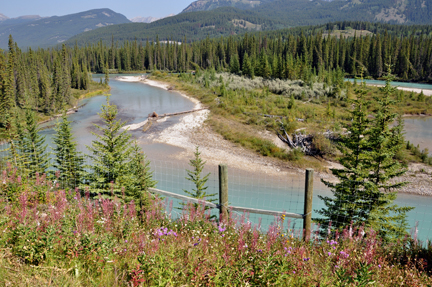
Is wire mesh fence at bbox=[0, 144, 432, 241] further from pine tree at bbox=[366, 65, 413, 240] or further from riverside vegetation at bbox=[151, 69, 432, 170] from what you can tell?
pine tree at bbox=[366, 65, 413, 240]

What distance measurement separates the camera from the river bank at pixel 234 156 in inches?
670

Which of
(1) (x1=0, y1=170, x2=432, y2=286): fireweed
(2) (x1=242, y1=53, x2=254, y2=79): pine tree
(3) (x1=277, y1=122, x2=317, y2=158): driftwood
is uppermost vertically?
(2) (x1=242, y1=53, x2=254, y2=79): pine tree

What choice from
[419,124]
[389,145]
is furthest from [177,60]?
[389,145]

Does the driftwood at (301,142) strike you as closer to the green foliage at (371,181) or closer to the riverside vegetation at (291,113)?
the riverside vegetation at (291,113)

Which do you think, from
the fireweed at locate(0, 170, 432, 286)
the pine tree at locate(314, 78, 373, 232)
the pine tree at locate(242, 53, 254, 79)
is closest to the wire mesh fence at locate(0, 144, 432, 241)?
the pine tree at locate(314, 78, 373, 232)

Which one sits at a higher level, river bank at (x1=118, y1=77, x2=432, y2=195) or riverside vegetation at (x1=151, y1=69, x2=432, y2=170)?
riverside vegetation at (x1=151, y1=69, x2=432, y2=170)

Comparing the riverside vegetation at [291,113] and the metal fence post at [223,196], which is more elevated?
the metal fence post at [223,196]

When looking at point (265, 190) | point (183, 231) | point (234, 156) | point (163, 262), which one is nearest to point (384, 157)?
point (183, 231)

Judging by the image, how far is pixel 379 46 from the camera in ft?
211

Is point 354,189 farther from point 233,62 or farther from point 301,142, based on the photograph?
point 233,62

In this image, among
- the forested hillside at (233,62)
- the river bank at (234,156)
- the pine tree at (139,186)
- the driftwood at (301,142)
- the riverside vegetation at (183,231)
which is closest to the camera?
the riverside vegetation at (183,231)

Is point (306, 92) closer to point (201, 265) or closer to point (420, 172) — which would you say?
point (420, 172)

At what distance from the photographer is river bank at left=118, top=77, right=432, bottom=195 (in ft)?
55.8

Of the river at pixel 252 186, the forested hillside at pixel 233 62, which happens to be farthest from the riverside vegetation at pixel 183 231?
the forested hillside at pixel 233 62
